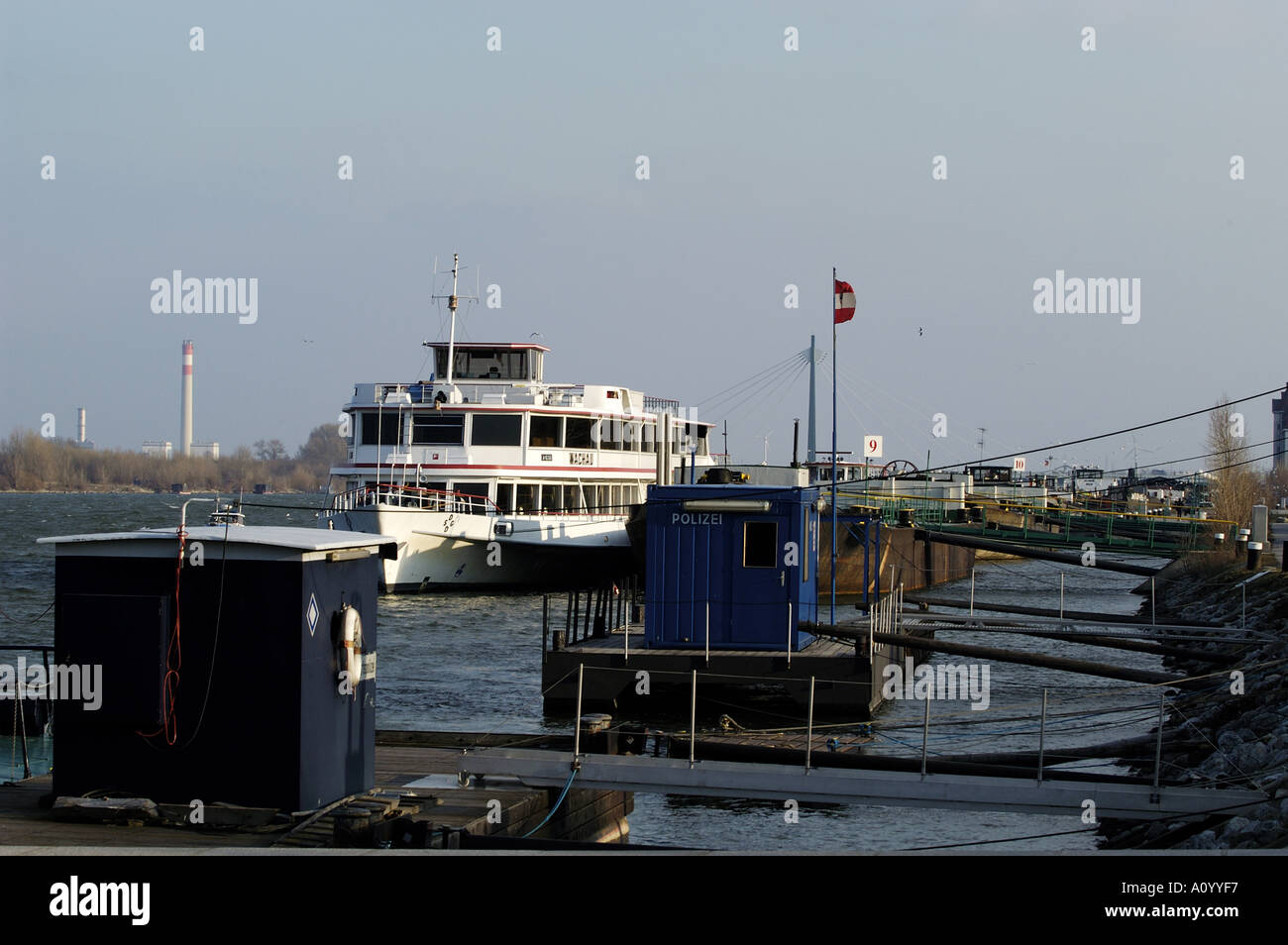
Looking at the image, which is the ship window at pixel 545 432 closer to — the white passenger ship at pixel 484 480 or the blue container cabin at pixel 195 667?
the white passenger ship at pixel 484 480

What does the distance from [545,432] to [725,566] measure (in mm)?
24724

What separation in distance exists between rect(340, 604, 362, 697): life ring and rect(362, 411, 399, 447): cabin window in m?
33.9

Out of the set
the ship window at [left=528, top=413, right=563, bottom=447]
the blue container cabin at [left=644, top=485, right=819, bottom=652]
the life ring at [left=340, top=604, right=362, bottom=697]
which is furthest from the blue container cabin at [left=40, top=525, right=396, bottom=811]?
the ship window at [left=528, top=413, right=563, bottom=447]

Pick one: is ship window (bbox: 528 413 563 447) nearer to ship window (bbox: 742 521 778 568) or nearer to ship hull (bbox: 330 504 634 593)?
ship hull (bbox: 330 504 634 593)

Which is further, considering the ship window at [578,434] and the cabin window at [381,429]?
the ship window at [578,434]

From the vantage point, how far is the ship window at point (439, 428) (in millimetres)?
42688

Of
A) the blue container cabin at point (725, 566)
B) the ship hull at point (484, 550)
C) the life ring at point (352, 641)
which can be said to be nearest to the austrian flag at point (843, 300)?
the blue container cabin at point (725, 566)

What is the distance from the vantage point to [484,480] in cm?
4228

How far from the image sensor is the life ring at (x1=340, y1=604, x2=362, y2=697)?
8.92m

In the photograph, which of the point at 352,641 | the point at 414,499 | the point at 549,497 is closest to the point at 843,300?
the point at 352,641

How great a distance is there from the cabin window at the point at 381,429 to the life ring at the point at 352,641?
3390 cm

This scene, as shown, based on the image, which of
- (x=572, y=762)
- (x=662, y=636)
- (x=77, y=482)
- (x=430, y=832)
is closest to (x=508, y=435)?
(x=662, y=636)

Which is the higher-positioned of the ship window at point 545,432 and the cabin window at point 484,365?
the cabin window at point 484,365

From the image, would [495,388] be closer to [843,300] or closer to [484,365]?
[484,365]
